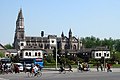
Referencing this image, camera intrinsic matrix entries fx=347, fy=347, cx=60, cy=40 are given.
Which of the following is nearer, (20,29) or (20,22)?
(20,22)

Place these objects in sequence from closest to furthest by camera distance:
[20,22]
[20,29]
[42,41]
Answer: [20,22], [20,29], [42,41]

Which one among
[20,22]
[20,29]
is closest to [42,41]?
[20,29]

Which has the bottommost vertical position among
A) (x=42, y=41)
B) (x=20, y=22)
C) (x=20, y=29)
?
(x=42, y=41)

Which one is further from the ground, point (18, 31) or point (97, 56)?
point (18, 31)

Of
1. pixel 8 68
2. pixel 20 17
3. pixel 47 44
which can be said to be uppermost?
pixel 20 17

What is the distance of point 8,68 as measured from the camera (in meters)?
49.6

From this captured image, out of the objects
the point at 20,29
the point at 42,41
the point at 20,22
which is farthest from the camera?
the point at 42,41

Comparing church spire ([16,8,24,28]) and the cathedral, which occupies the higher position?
church spire ([16,8,24,28])

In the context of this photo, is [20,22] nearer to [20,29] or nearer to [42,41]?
[20,29]

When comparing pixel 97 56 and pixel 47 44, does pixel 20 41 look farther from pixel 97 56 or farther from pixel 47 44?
pixel 97 56

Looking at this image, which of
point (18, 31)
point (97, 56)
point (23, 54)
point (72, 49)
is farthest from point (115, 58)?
point (18, 31)

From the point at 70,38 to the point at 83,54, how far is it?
29.6 m

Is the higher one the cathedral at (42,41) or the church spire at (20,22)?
the church spire at (20,22)

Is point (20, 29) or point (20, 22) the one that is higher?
point (20, 22)
